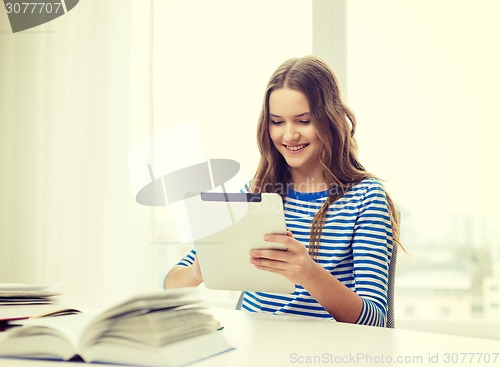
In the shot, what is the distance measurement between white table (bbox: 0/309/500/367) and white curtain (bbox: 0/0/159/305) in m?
1.40

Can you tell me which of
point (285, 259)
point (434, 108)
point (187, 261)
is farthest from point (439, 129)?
point (285, 259)

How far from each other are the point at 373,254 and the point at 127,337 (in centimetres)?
80

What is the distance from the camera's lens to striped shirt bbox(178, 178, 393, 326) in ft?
4.79

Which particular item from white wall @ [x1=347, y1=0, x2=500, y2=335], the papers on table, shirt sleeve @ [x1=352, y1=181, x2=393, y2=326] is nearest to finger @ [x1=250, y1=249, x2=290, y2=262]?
shirt sleeve @ [x1=352, y1=181, x2=393, y2=326]

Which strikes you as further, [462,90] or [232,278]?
[462,90]

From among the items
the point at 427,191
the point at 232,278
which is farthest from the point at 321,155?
the point at 427,191

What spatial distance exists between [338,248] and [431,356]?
2.21ft

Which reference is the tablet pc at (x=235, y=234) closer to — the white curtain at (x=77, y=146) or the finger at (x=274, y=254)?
the finger at (x=274, y=254)

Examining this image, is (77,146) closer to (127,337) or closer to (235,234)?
(235,234)

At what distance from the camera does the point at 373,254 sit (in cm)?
147

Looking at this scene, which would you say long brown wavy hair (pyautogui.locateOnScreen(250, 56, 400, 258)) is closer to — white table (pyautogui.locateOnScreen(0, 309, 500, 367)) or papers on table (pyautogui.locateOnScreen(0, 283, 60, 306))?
white table (pyautogui.locateOnScreen(0, 309, 500, 367))

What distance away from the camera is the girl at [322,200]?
145 cm

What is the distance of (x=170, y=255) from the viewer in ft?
8.29

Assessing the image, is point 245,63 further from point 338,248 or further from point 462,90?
point 338,248
